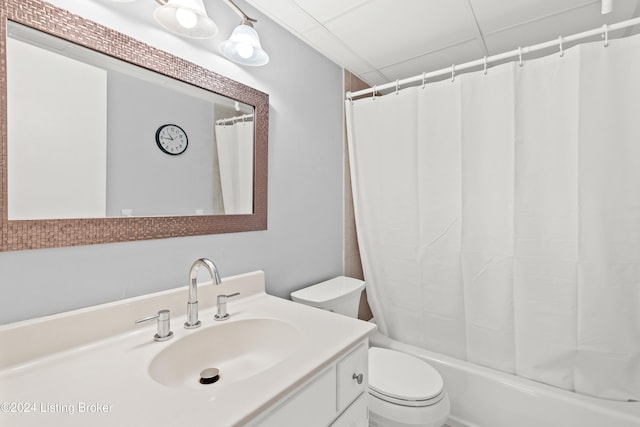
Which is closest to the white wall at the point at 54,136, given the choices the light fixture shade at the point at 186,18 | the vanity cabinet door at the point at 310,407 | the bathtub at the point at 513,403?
the light fixture shade at the point at 186,18

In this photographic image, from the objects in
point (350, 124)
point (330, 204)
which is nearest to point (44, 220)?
point (330, 204)

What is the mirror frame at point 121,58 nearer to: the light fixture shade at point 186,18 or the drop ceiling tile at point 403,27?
the light fixture shade at point 186,18

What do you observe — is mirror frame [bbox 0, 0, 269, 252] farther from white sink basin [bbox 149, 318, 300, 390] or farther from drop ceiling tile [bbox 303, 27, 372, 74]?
drop ceiling tile [bbox 303, 27, 372, 74]

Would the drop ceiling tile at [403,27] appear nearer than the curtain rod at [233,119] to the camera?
No

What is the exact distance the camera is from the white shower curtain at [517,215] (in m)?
1.22

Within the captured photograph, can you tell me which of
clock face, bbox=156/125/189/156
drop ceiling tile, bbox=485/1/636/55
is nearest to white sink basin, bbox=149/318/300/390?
clock face, bbox=156/125/189/156

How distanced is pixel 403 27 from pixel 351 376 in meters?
1.61

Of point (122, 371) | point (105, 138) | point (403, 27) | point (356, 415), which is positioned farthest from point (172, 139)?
point (403, 27)

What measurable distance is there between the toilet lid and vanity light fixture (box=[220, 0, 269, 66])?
1451 millimetres

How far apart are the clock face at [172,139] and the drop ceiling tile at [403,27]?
95 centimetres

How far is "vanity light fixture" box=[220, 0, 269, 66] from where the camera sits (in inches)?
42.8

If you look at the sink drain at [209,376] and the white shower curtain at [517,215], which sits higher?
the white shower curtain at [517,215]

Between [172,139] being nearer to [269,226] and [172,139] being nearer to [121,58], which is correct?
[121,58]

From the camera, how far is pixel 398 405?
1.17m
